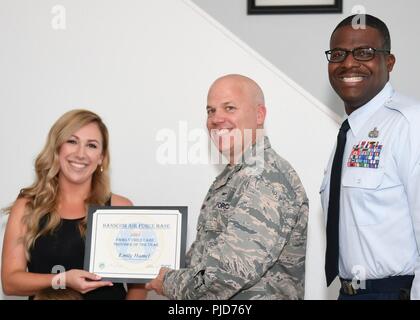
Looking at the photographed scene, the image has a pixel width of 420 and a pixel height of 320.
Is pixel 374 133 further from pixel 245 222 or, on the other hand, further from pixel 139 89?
pixel 139 89

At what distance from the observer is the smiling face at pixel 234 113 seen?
1.93 meters

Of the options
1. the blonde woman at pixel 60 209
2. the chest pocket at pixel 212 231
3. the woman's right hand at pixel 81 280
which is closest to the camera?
the chest pocket at pixel 212 231

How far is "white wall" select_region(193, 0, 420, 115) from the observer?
9.67 ft

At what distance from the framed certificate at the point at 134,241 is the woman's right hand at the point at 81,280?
3cm

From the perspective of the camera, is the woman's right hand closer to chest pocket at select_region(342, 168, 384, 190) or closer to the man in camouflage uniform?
the man in camouflage uniform

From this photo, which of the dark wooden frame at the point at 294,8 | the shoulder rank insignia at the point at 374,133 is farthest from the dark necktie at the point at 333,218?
the dark wooden frame at the point at 294,8

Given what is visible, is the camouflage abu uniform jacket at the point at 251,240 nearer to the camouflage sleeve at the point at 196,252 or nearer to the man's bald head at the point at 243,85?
the camouflage sleeve at the point at 196,252

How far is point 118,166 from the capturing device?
273 centimetres

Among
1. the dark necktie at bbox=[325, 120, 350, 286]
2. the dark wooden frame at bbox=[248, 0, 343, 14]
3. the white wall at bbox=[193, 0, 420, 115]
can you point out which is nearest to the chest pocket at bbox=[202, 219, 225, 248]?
the dark necktie at bbox=[325, 120, 350, 286]

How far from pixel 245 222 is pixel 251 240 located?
5cm

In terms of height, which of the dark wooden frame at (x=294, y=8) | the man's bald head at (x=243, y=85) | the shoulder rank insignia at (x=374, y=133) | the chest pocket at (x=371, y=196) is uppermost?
the dark wooden frame at (x=294, y=8)

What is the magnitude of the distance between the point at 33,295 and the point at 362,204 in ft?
3.94

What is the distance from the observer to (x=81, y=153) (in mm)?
2287

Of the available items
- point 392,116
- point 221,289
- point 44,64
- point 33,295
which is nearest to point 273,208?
point 221,289
